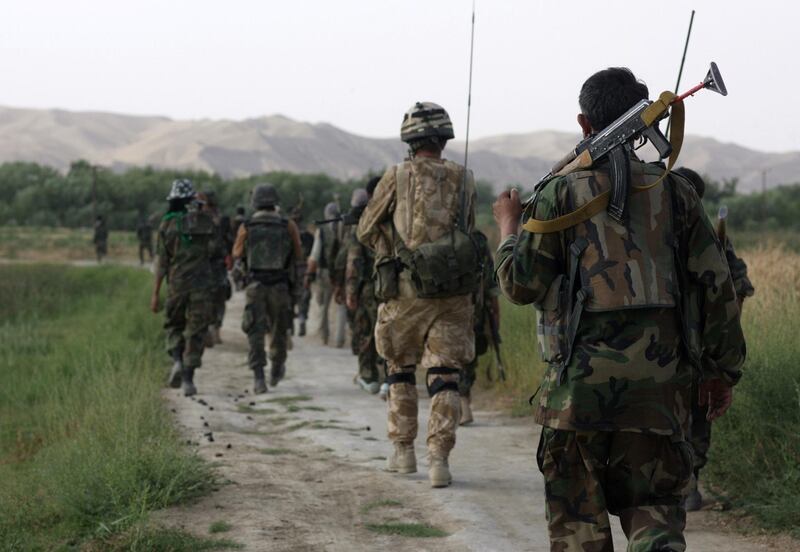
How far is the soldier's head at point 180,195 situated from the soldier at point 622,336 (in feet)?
25.4

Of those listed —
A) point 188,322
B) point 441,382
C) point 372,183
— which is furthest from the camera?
point 188,322

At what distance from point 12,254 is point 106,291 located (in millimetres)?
25267

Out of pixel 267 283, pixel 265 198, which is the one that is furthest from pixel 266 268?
pixel 265 198

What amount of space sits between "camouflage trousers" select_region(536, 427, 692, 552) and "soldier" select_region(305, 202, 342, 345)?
10438mm

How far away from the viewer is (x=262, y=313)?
1209 centimetres

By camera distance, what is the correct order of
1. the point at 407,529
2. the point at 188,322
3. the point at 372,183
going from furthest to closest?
the point at 188,322 → the point at 372,183 → the point at 407,529

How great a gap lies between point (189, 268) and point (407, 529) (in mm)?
5899

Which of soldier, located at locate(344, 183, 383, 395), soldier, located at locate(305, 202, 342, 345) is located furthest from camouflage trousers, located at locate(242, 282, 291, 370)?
soldier, located at locate(305, 202, 342, 345)

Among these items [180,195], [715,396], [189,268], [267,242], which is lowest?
[189,268]

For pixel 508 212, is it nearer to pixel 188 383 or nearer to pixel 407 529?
pixel 407 529

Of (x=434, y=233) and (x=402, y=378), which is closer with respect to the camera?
(x=434, y=233)

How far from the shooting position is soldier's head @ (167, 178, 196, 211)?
11469 millimetres

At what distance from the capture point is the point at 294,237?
39.4 ft

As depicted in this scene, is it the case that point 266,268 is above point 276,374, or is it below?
above
